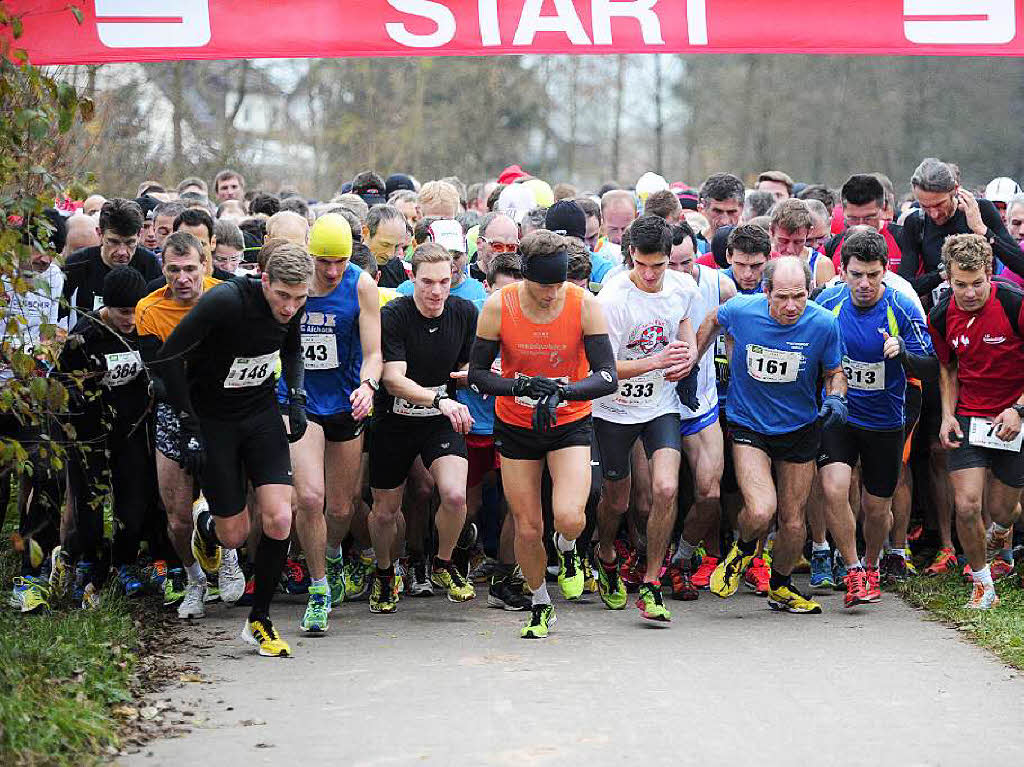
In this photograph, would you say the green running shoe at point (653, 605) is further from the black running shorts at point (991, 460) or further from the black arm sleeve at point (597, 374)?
the black running shorts at point (991, 460)

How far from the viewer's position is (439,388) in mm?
8859

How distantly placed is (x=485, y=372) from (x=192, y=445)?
1.61 metres

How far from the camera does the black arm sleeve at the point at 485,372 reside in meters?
7.84

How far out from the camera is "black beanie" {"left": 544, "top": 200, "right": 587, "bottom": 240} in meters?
10.2

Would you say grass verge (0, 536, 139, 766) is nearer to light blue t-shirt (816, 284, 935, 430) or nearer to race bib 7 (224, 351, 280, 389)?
race bib 7 (224, 351, 280, 389)

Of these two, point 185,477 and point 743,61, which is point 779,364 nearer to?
point 185,477

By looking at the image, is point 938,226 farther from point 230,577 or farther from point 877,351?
point 230,577

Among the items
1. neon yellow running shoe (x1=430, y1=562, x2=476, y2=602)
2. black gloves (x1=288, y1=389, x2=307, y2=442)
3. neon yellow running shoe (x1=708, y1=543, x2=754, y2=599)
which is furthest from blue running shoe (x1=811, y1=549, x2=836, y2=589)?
black gloves (x1=288, y1=389, x2=307, y2=442)

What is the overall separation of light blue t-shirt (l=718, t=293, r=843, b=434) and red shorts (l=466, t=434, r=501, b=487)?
1.63 meters

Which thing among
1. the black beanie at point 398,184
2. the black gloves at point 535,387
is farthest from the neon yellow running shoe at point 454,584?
the black beanie at point 398,184

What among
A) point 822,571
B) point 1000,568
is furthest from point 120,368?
point 1000,568

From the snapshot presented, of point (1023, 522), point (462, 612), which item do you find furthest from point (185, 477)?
point (1023, 522)

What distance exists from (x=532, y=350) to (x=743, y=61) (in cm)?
2948

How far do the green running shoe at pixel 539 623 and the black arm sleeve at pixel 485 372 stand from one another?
1.28 m
